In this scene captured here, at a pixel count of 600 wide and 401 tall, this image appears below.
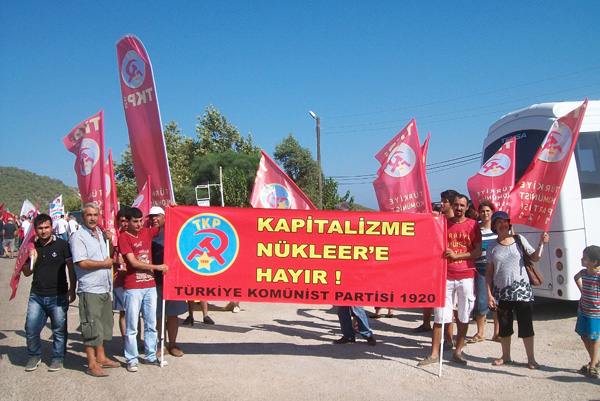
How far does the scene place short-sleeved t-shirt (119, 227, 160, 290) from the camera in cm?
547

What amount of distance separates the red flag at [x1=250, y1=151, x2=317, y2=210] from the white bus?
411 cm

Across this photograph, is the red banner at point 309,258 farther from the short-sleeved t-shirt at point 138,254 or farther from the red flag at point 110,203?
the red flag at point 110,203

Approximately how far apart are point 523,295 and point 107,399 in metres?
4.61

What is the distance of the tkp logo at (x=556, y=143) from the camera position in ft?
19.9

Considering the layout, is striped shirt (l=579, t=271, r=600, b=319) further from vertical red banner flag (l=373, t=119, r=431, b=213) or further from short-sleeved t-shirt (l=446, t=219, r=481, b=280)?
vertical red banner flag (l=373, t=119, r=431, b=213)

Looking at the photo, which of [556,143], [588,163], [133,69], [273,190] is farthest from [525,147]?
[133,69]

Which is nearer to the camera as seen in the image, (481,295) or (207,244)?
(207,244)

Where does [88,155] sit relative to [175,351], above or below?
above

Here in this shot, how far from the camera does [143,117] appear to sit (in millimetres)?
7066

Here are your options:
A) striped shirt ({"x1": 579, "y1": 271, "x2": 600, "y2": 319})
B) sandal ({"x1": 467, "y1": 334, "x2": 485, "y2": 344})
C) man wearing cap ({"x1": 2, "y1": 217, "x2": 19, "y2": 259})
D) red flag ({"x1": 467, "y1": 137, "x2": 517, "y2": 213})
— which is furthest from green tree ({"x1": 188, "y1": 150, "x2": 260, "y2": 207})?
striped shirt ({"x1": 579, "y1": 271, "x2": 600, "y2": 319})

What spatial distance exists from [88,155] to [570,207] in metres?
7.52

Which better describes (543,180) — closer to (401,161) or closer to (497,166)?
(497,166)

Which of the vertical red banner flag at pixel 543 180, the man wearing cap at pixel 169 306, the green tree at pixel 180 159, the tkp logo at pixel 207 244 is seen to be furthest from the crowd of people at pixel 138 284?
the green tree at pixel 180 159

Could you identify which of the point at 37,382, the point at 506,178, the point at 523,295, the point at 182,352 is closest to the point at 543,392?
the point at 523,295
